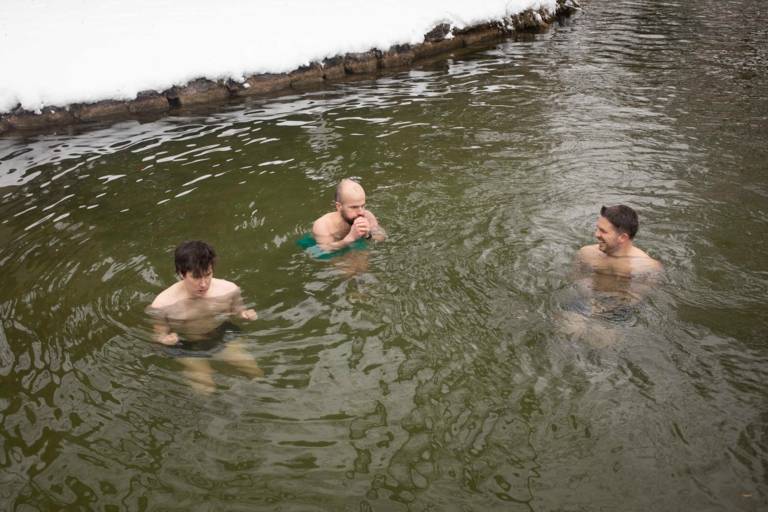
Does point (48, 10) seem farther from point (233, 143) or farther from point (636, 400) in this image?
point (636, 400)

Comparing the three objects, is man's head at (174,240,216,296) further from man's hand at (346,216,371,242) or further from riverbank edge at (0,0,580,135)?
riverbank edge at (0,0,580,135)

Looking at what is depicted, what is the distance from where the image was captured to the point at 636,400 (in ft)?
14.6

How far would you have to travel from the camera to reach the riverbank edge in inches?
480

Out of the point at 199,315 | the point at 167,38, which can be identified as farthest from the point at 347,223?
the point at 167,38

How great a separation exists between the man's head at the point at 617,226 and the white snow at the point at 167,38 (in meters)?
10.2

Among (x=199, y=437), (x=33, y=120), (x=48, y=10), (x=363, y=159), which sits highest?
(x=48, y=10)

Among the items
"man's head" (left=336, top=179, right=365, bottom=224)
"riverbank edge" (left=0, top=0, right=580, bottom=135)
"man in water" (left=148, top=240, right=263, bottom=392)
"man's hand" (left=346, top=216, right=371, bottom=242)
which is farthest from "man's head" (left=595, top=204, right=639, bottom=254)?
"riverbank edge" (left=0, top=0, right=580, bottom=135)

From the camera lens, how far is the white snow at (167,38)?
1256 cm

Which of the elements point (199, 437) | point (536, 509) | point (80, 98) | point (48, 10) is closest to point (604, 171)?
point (536, 509)

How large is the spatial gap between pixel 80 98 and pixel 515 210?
9625mm

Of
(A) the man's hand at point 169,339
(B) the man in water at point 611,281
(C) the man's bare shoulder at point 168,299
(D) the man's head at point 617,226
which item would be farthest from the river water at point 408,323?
(D) the man's head at point 617,226

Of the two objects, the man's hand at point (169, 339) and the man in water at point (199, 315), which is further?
the man's hand at point (169, 339)

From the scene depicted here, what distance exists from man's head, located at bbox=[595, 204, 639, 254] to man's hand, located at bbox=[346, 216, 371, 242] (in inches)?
91.4

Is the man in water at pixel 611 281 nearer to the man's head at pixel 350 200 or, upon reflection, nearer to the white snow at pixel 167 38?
the man's head at pixel 350 200
